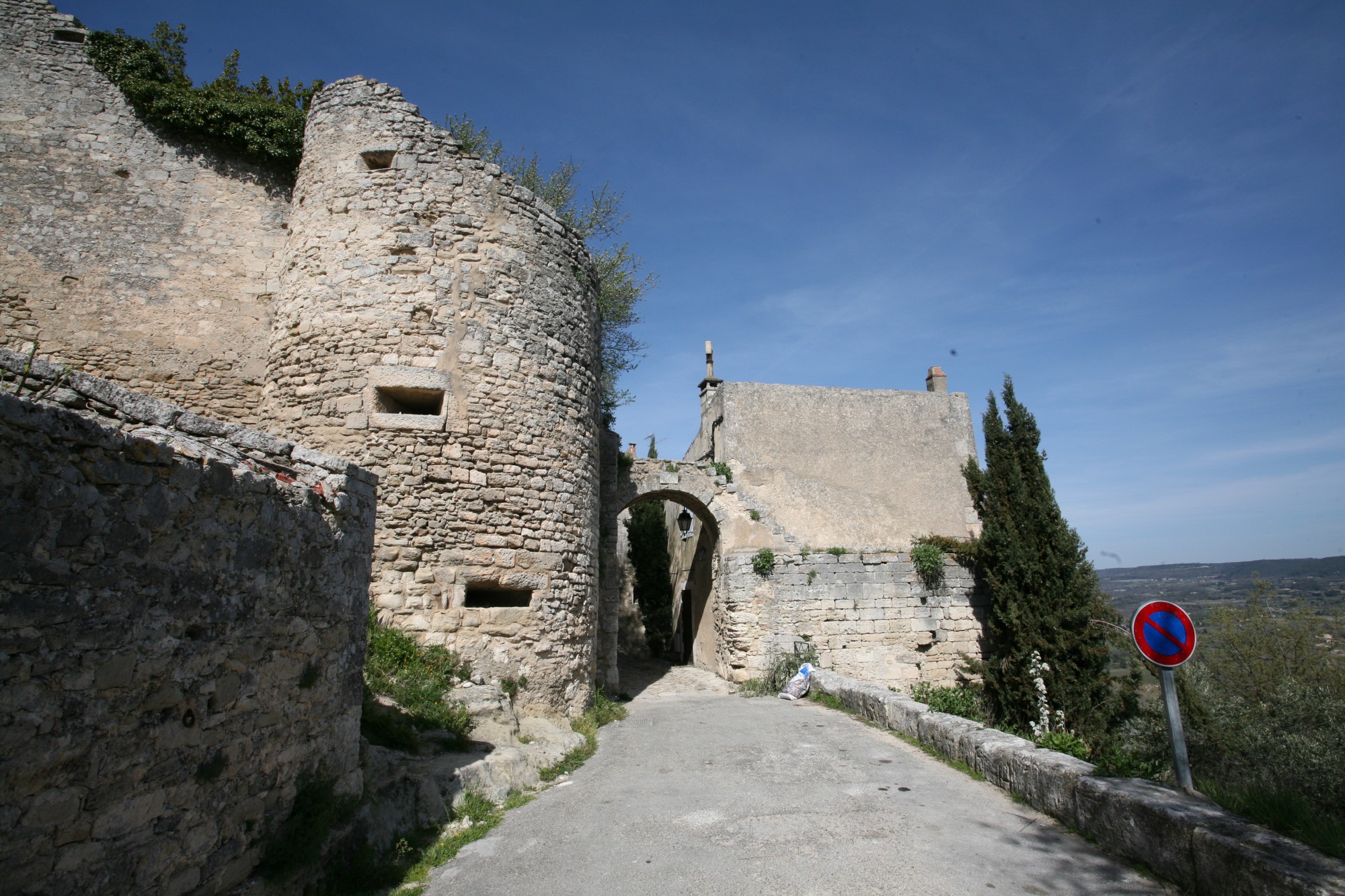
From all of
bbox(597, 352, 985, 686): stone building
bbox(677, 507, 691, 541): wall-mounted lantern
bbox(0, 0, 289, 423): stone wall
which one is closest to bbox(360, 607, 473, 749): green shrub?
bbox(0, 0, 289, 423): stone wall

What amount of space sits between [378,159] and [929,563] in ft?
41.1

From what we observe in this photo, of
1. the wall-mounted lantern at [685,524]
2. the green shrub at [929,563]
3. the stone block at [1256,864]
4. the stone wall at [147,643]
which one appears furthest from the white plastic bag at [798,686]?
the stone wall at [147,643]

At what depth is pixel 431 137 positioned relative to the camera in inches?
354

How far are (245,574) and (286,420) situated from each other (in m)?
5.08

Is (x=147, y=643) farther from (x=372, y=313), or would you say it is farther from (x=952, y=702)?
(x=952, y=702)

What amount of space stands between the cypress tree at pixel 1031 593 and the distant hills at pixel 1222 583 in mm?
803

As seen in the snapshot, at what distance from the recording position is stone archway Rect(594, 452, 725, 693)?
459 inches

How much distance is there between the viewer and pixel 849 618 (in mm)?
14625

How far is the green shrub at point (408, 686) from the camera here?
5809 millimetres

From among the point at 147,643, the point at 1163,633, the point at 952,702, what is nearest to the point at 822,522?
the point at 952,702

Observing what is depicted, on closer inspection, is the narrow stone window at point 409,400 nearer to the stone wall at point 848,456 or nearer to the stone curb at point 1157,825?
the stone curb at point 1157,825

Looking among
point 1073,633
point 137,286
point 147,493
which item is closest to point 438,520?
point 147,493

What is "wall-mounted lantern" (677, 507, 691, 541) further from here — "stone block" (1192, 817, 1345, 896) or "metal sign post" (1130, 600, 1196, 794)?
"stone block" (1192, 817, 1345, 896)

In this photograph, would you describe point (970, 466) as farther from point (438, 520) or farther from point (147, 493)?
point (147, 493)
